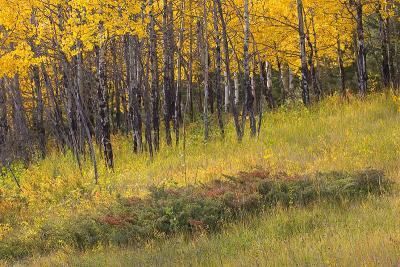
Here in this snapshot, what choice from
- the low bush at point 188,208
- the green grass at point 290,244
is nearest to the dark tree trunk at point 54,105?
the low bush at point 188,208

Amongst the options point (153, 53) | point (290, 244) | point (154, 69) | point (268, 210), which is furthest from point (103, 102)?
point (290, 244)

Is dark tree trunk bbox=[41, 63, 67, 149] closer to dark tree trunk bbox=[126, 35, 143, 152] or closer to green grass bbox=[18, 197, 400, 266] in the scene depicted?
dark tree trunk bbox=[126, 35, 143, 152]

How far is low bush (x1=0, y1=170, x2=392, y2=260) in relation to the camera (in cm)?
688

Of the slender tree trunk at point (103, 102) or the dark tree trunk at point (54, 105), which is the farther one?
the dark tree trunk at point (54, 105)

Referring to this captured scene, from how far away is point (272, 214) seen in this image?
670 cm

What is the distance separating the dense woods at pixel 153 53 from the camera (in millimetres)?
12062

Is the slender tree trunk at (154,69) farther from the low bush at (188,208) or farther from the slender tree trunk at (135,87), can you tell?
the low bush at (188,208)

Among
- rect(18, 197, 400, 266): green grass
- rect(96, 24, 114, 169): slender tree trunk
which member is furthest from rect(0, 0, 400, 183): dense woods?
rect(18, 197, 400, 266): green grass

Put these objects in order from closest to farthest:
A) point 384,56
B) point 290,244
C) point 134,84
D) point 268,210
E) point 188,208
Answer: point 290,244, point 268,210, point 188,208, point 134,84, point 384,56

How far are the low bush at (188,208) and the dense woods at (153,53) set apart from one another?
2249 millimetres

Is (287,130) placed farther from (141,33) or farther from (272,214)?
(272,214)

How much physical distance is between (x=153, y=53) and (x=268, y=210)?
7756 mm

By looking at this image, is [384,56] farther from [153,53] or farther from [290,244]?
[290,244]

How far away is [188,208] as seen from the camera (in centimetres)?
711
